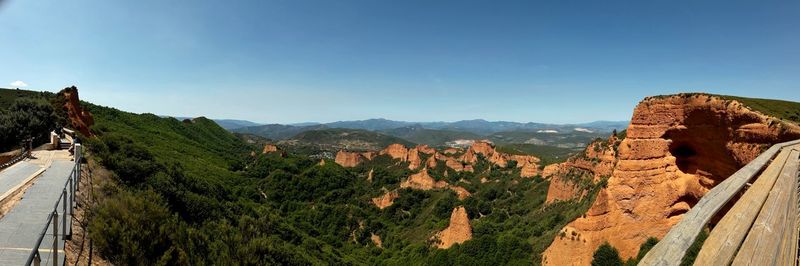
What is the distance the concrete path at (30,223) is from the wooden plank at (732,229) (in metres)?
7.77

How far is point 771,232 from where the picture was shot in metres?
2.73

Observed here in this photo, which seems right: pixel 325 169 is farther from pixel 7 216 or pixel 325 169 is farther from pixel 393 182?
pixel 7 216

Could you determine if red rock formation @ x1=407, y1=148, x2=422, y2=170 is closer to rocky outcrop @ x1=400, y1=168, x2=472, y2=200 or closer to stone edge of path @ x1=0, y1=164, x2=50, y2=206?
rocky outcrop @ x1=400, y1=168, x2=472, y2=200

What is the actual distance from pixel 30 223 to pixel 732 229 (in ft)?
42.7

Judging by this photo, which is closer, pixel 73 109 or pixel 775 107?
pixel 775 107

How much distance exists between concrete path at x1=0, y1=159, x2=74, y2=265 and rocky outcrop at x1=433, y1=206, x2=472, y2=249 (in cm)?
3530

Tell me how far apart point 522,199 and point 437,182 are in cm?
2536

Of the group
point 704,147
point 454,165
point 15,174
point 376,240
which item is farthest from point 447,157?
point 15,174

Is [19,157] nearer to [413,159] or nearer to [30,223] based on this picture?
[30,223]

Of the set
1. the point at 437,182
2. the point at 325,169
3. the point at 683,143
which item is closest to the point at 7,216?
the point at 683,143

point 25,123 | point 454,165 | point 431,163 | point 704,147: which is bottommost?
point 454,165

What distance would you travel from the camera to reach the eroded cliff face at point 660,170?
58.2 feet

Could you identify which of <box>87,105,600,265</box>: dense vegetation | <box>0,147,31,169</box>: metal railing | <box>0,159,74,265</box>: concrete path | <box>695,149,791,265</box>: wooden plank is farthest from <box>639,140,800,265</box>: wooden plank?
<box>0,147,31,169</box>: metal railing

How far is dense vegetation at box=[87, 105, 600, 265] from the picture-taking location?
10.8 m
